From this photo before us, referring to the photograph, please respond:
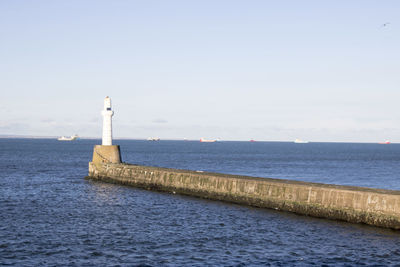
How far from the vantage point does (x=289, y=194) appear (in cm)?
2758

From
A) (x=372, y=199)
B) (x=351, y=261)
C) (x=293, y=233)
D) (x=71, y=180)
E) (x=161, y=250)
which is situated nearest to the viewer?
(x=351, y=261)

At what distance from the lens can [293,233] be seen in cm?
2162

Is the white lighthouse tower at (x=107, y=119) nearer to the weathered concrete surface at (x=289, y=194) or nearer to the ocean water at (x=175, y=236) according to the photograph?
the weathered concrete surface at (x=289, y=194)

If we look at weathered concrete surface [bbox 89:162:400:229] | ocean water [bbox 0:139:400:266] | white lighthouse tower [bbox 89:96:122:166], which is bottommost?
ocean water [bbox 0:139:400:266]

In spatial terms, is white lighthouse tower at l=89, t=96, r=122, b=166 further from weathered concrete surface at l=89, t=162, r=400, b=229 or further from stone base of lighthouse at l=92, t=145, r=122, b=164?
weathered concrete surface at l=89, t=162, r=400, b=229

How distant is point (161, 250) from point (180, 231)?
3.80 metres

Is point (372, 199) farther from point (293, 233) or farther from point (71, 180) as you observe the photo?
point (71, 180)

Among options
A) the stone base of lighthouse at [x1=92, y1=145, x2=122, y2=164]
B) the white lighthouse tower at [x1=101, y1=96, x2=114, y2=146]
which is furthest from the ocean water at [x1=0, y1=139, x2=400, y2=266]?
the white lighthouse tower at [x1=101, y1=96, x2=114, y2=146]

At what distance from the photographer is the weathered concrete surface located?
22766mm

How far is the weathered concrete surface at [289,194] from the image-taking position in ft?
74.7

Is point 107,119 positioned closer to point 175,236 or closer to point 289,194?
point 289,194

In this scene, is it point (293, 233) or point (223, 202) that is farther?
point (223, 202)

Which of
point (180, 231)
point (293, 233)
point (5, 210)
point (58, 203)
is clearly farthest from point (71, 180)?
point (293, 233)

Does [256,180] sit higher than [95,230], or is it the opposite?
[256,180]
